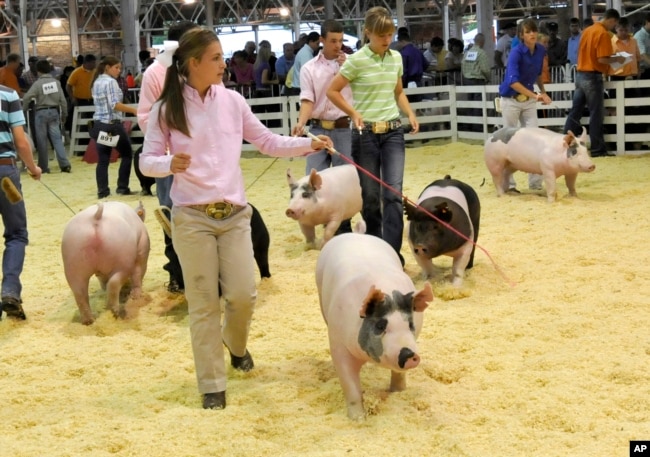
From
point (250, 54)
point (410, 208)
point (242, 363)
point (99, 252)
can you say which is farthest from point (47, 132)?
point (242, 363)

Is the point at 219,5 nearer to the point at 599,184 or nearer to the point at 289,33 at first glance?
the point at 289,33

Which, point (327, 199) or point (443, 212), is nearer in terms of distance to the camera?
point (443, 212)

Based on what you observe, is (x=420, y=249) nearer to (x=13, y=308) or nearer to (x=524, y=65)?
(x=13, y=308)

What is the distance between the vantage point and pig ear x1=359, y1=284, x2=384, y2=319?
397 centimetres

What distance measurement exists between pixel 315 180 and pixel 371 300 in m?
3.43

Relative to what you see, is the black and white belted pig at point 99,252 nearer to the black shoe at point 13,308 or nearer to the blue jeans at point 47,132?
the black shoe at point 13,308

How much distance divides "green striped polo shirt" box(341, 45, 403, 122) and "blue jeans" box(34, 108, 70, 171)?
9.14m

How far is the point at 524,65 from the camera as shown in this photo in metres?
9.77

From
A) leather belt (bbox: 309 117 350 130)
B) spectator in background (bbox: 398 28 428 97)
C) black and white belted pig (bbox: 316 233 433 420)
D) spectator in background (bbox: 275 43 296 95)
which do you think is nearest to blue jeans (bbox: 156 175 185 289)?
leather belt (bbox: 309 117 350 130)

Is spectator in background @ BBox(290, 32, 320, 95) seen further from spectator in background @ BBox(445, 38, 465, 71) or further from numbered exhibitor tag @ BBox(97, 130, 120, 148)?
spectator in background @ BBox(445, 38, 465, 71)

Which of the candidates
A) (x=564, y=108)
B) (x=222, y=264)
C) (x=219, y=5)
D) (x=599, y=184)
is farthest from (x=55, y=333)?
(x=219, y=5)

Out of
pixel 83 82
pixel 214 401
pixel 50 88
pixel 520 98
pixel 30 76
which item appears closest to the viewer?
pixel 214 401

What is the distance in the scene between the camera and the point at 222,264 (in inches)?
175

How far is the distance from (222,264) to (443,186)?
284 centimetres
